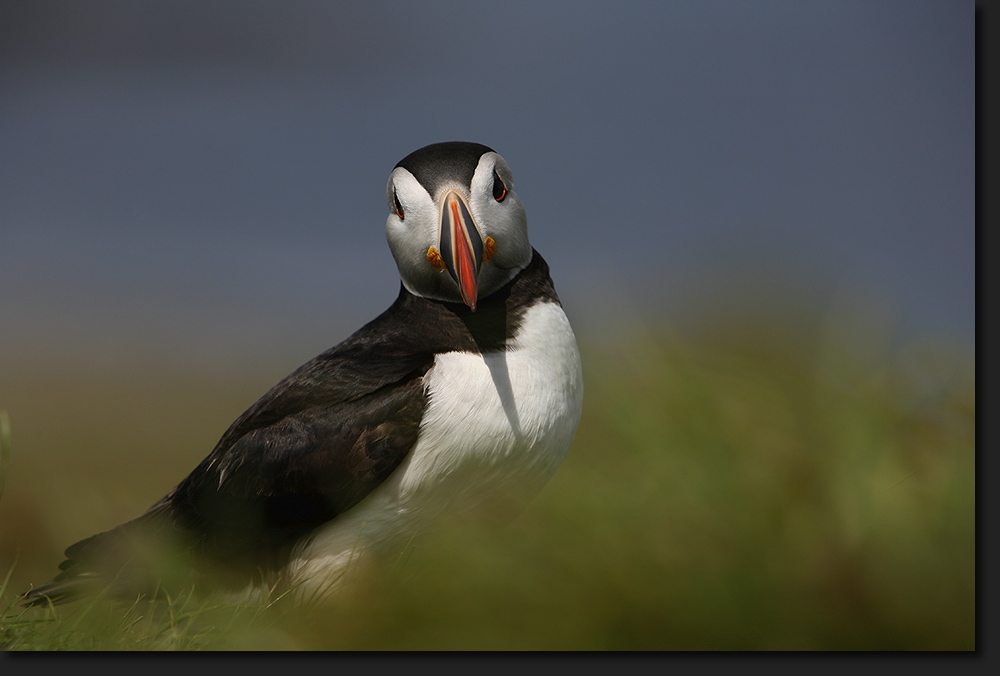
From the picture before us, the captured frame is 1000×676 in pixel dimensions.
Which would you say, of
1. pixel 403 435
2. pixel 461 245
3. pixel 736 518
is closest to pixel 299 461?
pixel 403 435

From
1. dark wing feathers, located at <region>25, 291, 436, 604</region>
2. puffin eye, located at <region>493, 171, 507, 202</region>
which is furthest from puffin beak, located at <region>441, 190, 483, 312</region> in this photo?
dark wing feathers, located at <region>25, 291, 436, 604</region>

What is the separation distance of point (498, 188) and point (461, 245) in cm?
37

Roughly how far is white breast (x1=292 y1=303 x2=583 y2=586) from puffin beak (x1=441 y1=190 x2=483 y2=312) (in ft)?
0.82

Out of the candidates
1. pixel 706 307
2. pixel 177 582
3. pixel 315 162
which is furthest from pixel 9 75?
pixel 706 307

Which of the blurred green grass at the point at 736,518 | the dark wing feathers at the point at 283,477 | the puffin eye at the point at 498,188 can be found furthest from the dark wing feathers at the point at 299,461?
the blurred green grass at the point at 736,518

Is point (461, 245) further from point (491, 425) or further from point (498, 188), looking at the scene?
point (491, 425)

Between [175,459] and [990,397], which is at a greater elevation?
[175,459]

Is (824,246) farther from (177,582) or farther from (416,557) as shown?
(177,582)

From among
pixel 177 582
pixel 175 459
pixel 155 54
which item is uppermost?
pixel 155 54

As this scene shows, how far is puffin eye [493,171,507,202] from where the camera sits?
2.76 meters

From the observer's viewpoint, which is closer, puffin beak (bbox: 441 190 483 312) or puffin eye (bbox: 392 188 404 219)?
puffin beak (bbox: 441 190 483 312)

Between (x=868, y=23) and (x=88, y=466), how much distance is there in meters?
3.32

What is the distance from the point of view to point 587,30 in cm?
324

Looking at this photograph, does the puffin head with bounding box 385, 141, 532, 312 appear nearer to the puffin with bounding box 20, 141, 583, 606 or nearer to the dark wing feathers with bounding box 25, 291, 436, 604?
the puffin with bounding box 20, 141, 583, 606
